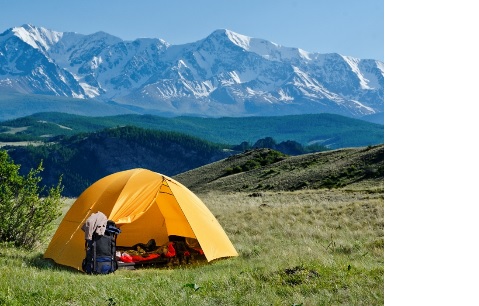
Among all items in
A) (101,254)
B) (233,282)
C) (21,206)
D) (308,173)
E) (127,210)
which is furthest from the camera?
(308,173)

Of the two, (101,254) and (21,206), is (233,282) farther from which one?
(21,206)

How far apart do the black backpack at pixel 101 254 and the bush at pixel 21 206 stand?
7.16 ft

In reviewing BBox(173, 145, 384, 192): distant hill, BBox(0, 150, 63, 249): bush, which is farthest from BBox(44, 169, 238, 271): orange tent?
BBox(173, 145, 384, 192): distant hill

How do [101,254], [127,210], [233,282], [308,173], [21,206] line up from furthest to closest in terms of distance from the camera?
[308,173], [127,210], [21,206], [101,254], [233,282]

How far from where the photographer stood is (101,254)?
484 inches

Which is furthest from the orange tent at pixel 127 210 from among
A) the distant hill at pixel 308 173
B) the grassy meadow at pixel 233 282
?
the distant hill at pixel 308 173

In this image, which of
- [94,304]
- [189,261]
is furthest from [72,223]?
[94,304]

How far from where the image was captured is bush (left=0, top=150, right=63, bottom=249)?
13680mm

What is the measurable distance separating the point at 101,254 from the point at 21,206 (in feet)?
10.0

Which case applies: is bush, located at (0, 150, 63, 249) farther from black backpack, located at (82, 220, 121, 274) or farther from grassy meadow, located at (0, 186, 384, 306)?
black backpack, located at (82, 220, 121, 274)

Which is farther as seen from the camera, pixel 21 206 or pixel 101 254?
pixel 21 206

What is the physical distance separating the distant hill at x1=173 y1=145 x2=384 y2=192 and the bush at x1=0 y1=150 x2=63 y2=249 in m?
37.4

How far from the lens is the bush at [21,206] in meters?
13.7

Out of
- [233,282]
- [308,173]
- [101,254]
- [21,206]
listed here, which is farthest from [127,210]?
[308,173]
